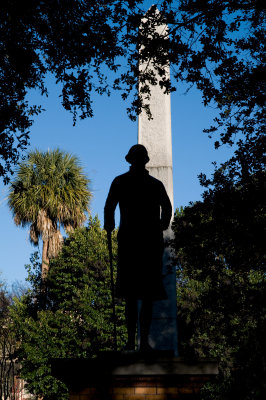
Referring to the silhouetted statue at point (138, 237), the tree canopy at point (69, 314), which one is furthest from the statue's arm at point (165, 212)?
the tree canopy at point (69, 314)

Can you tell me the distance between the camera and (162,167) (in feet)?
23.3

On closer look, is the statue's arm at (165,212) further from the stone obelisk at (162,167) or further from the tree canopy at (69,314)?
the tree canopy at (69,314)

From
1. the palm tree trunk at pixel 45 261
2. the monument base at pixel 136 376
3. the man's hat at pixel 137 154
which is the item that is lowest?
the monument base at pixel 136 376

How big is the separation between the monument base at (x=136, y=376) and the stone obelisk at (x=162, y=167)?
2.31m

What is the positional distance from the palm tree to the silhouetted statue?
17.4 metres

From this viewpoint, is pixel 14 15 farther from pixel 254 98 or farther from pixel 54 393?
pixel 54 393

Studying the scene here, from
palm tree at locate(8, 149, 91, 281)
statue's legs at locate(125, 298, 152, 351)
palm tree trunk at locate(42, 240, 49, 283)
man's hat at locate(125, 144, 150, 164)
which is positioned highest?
palm tree at locate(8, 149, 91, 281)

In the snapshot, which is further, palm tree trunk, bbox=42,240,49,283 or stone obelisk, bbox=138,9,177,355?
palm tree trunk, bbox=42,240,49,283

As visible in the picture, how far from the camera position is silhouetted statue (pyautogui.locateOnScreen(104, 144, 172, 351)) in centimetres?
396

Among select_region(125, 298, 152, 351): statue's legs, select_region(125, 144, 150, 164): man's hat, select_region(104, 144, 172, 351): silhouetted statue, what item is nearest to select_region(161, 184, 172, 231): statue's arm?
select_region(104, 144, 172, 351): silhouetted statue

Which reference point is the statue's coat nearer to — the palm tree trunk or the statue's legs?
the statue's legs

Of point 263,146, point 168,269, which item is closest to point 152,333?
point 168,269

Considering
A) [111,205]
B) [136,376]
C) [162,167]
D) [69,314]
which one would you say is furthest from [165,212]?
[69,314]

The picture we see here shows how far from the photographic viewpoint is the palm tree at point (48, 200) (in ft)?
70.4
